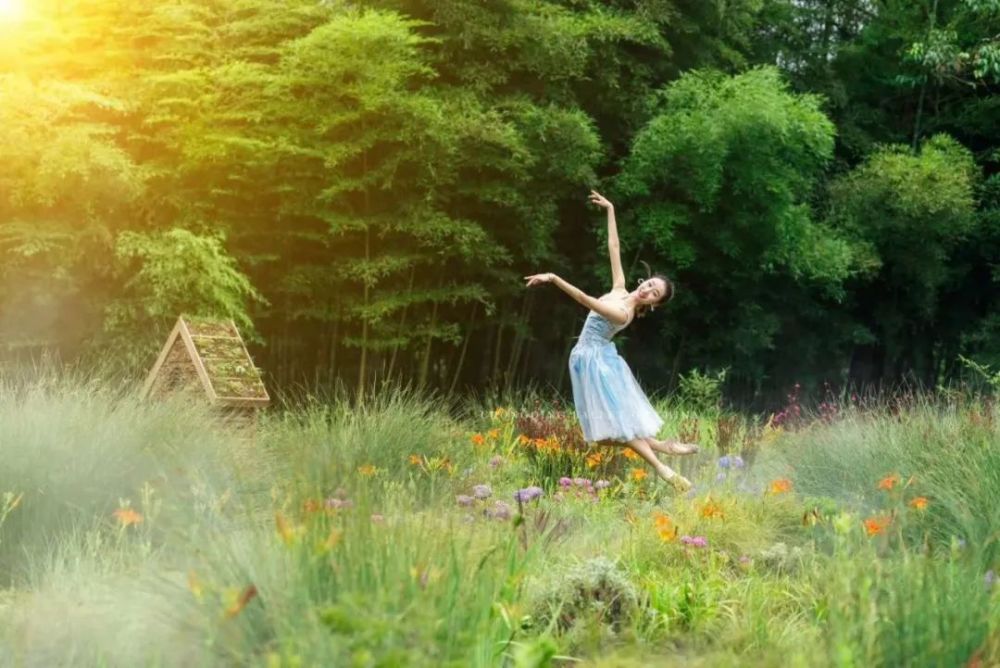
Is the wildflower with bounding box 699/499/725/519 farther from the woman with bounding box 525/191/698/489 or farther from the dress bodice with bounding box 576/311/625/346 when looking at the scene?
the dress bodice with bounding box 576/311/625/346

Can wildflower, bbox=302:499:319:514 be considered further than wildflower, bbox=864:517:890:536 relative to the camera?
No

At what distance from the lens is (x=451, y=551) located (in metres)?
2.90

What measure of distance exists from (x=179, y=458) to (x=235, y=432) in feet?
5.46

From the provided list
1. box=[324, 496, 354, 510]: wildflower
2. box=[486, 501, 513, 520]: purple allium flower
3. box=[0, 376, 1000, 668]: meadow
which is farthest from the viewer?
box=[486, 501, 513, 520]: purple allium flower

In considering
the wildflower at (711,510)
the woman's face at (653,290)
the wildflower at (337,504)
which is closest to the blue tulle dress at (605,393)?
the woman's face at (653,290)

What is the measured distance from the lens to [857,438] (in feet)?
21.4

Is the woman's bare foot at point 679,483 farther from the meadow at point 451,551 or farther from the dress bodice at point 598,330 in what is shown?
the dress bodice at point 598,330

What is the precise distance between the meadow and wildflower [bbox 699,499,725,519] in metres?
0.02

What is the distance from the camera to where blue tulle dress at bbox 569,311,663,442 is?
6.99 metres

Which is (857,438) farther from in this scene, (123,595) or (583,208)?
(583,208)

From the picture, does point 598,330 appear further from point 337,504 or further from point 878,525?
point 337,504

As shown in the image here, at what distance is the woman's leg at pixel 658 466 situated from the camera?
261 inches

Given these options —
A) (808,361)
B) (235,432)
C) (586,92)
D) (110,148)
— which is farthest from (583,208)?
(235,432)

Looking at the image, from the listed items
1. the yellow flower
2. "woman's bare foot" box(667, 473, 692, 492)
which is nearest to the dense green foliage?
"woman's bare foot" box(667, 473, 692, 492)
